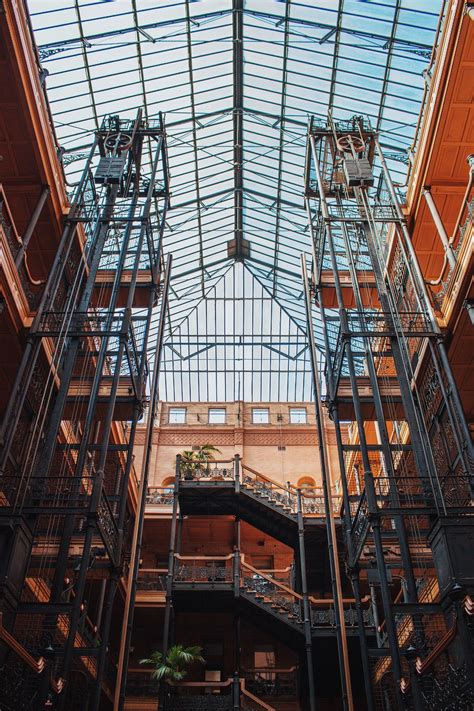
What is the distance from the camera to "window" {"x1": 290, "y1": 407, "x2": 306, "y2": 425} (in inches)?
1506

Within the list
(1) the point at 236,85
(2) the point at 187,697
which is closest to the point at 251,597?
(2) the point at 187,697

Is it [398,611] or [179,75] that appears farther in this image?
[179,75]

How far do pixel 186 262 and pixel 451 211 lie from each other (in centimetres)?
1864

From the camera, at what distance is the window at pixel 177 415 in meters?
38.0

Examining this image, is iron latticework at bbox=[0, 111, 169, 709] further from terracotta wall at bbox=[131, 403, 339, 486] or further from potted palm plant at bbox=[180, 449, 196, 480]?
terracotta wall at bbox=[131, 403, 339, 486]

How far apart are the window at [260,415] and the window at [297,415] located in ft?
4.66

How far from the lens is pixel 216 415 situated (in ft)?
126

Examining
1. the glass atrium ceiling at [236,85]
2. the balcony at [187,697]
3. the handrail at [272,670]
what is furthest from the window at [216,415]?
the balcony at [187,697]

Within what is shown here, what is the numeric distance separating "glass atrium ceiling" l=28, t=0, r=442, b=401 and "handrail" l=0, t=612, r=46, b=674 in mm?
18541

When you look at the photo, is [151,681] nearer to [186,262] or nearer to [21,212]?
[21,212]

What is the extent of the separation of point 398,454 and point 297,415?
1488cm

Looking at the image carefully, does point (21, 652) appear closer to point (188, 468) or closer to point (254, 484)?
point (254, 484)

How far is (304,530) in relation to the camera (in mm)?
23797

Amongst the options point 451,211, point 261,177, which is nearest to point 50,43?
point 261,177
